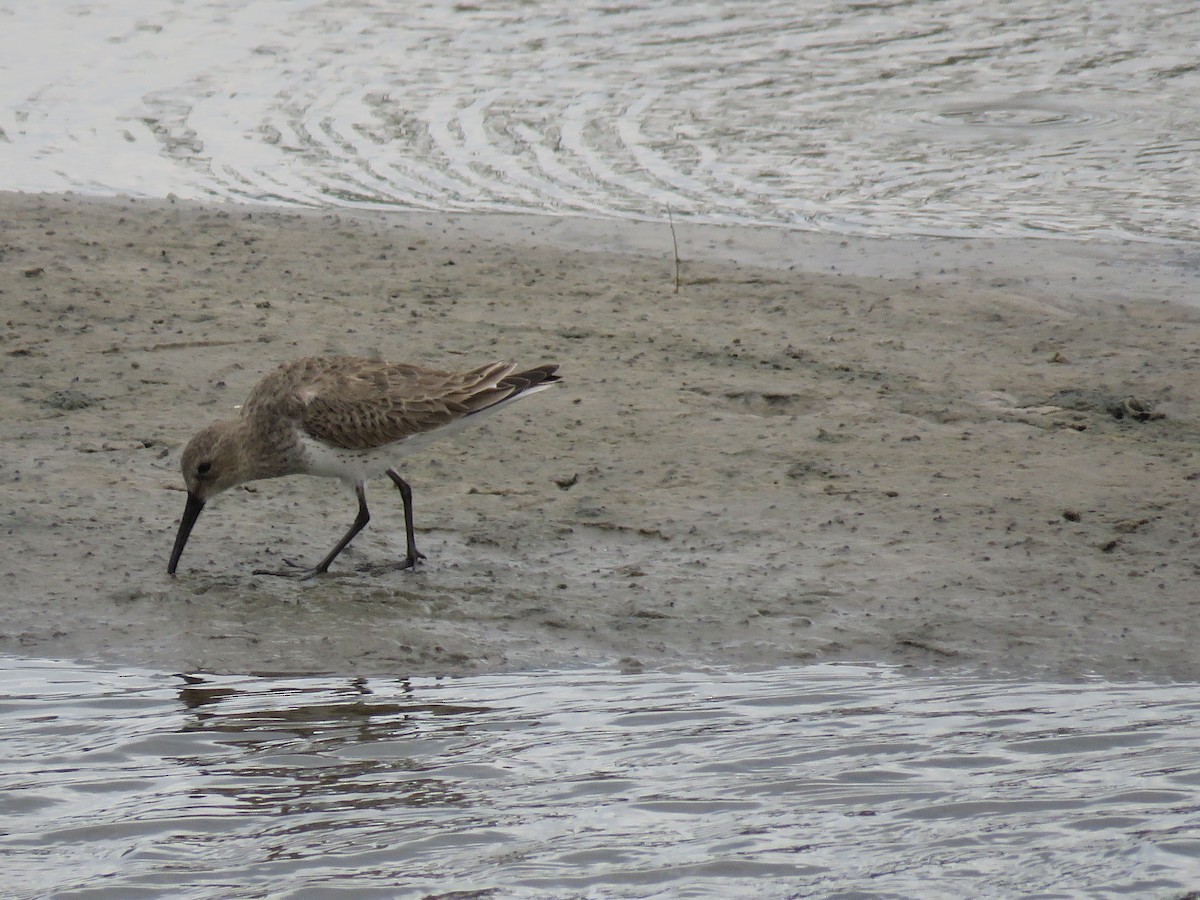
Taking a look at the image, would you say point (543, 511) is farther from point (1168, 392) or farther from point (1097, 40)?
point (1097, 40)

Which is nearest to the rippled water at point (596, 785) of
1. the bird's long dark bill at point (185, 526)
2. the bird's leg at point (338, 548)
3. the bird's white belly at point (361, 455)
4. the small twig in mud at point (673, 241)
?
the bird's long dark bill at point (185, 526)

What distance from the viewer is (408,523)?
746cm

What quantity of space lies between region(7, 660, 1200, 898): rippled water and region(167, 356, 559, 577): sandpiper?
121cm

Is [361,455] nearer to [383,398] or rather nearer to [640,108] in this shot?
[383,398]

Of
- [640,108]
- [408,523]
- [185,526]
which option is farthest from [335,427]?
[640,108]

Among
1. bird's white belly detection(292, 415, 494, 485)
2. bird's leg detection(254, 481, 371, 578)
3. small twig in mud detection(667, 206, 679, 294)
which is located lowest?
bird's leg detection(254, 481, 371, 578)

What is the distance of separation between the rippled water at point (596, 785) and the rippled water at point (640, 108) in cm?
643

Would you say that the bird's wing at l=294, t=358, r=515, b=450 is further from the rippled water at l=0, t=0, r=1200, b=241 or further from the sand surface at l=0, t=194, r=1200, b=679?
the rippled water at l=0, t=0, r=1200, b=241

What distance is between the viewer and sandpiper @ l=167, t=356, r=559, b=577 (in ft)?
24.4

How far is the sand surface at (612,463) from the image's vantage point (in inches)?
272

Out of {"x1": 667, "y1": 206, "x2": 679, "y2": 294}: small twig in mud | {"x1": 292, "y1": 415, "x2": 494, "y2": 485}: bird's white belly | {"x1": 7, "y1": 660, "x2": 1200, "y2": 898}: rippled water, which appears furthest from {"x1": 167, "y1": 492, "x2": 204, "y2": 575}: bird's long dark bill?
{"x1": 667, "y1": 206, "x2": 679, "y2": 294}: small twig in mud

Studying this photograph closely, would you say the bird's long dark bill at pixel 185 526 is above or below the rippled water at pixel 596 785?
above

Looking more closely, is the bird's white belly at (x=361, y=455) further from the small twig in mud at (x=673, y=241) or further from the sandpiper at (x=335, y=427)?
the small twig in mud at (x=673, y=241)

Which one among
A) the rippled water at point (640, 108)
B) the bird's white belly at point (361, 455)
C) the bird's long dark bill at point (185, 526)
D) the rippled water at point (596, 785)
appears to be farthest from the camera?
the rippled water at point (640, 108)
